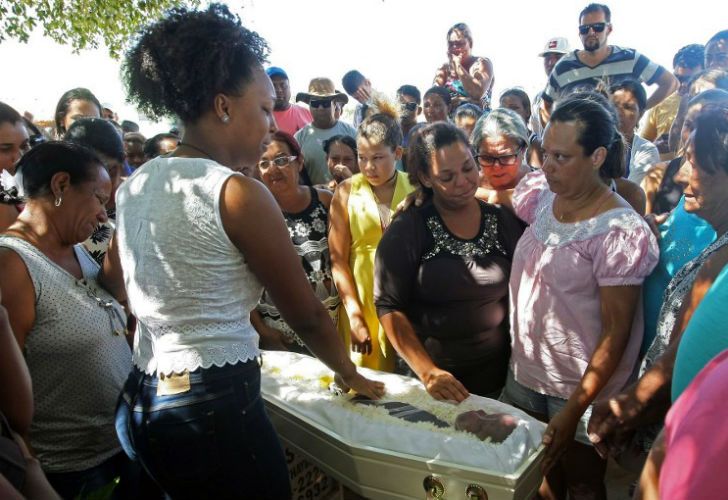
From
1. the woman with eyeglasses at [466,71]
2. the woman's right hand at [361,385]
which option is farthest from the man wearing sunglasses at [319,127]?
the woman's right hand at [361,385]

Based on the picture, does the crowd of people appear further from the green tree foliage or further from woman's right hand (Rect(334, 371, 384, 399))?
the green tree foliage

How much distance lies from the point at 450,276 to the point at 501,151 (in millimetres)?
978

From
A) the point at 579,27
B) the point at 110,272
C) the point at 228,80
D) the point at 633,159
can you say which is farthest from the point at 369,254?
the point at 579,27

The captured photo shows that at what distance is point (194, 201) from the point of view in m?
1.46

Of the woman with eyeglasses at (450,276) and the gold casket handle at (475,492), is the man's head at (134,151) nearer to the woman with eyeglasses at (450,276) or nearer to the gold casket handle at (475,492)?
the woman with eyeglasses at (450,276)

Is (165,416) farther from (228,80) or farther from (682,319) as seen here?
(682,319)

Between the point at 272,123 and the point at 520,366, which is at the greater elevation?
the point at 272,123

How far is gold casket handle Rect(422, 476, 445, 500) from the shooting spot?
190 centimetres

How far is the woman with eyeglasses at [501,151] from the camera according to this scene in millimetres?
3104

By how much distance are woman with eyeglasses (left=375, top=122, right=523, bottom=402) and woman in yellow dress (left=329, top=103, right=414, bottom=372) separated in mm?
591

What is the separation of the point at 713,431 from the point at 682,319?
111 cm

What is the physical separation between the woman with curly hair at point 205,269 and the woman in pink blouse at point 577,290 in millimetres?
1117

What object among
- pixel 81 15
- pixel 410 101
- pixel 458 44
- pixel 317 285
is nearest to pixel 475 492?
pixel 317 285

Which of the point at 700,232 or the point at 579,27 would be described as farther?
the point at 579,27
